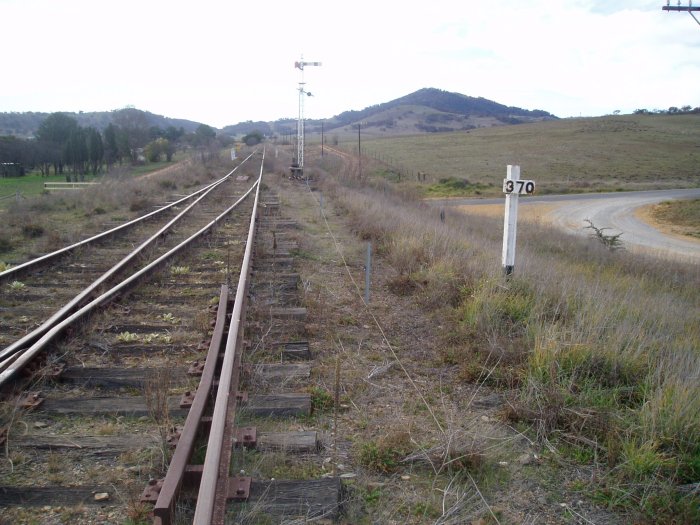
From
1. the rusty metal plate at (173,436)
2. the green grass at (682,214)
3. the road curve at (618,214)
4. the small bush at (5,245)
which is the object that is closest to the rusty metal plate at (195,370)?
the rusty metal plate at (173,436)

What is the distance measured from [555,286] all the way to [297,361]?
11.1 ft

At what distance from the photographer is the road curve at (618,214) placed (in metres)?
28.0

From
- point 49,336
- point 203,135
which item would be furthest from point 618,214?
point 203,135

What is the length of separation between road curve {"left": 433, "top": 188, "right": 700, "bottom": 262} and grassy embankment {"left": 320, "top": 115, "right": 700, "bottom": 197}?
12.4ft

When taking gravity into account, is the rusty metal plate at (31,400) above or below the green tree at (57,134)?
below

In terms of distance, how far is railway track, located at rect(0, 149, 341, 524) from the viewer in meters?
3.07

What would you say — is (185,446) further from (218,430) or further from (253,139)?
(253,139)

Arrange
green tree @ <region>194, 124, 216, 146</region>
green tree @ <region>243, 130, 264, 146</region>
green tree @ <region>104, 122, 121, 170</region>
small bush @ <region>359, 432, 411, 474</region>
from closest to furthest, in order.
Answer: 1. small bush @ <region>359, 432, 411, 474</region>
2. green tree @ <region>104, 122, 121, 170</region>
3. green tree @ <region>194, 124, 216, 146</region>
4. green tree @ <region>243, 130, 264, 146</region>

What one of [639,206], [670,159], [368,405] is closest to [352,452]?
[368,405]

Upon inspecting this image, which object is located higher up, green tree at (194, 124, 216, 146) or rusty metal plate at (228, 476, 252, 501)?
green tree at (194, 124, 216, 146)

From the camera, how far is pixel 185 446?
128 inches

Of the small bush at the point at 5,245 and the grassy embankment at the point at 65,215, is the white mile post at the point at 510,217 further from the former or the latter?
the small bush at the point at 5,245

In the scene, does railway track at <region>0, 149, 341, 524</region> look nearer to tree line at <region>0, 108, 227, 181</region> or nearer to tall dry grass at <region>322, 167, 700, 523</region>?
tall dry grass at <region>322, 167, 700, 523</region>

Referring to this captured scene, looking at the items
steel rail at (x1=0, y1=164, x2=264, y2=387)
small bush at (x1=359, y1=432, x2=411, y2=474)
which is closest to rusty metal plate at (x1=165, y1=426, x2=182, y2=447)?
small bush at (x1=359, y1=432, x2=411, y2=474)
